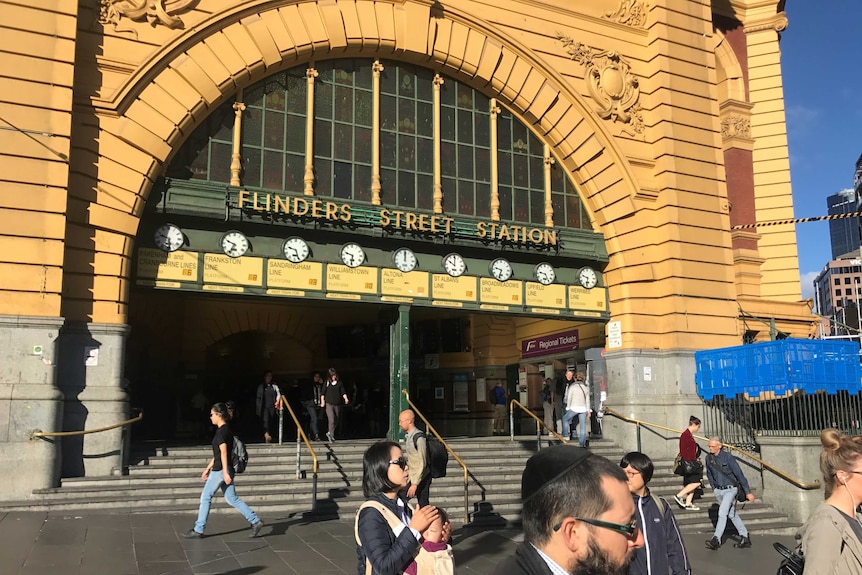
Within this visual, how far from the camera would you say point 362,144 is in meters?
17.5

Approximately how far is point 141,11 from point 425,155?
7.19 meters

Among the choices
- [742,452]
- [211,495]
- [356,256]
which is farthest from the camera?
[356,256]

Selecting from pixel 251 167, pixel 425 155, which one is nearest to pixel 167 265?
pixel 251 167

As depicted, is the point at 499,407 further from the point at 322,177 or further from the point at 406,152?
the point at 322,177

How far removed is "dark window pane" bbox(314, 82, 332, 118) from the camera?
17.2 m

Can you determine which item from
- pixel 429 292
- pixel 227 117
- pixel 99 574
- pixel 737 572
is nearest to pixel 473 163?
pixel 429 292

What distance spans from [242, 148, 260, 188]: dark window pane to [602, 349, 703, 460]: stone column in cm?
1021

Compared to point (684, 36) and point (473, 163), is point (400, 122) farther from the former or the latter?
point (684, 36)

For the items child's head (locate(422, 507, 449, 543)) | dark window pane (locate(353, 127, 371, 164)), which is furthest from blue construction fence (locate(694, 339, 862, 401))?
child's head (locate(422, 507, 449, 543))

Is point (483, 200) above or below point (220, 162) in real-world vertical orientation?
below

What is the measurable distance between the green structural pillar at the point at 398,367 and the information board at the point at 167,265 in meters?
4.85

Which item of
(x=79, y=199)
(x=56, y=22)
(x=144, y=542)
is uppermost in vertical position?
(x=56, y=22)

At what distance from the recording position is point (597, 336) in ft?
71.1

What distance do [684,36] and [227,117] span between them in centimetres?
1342
